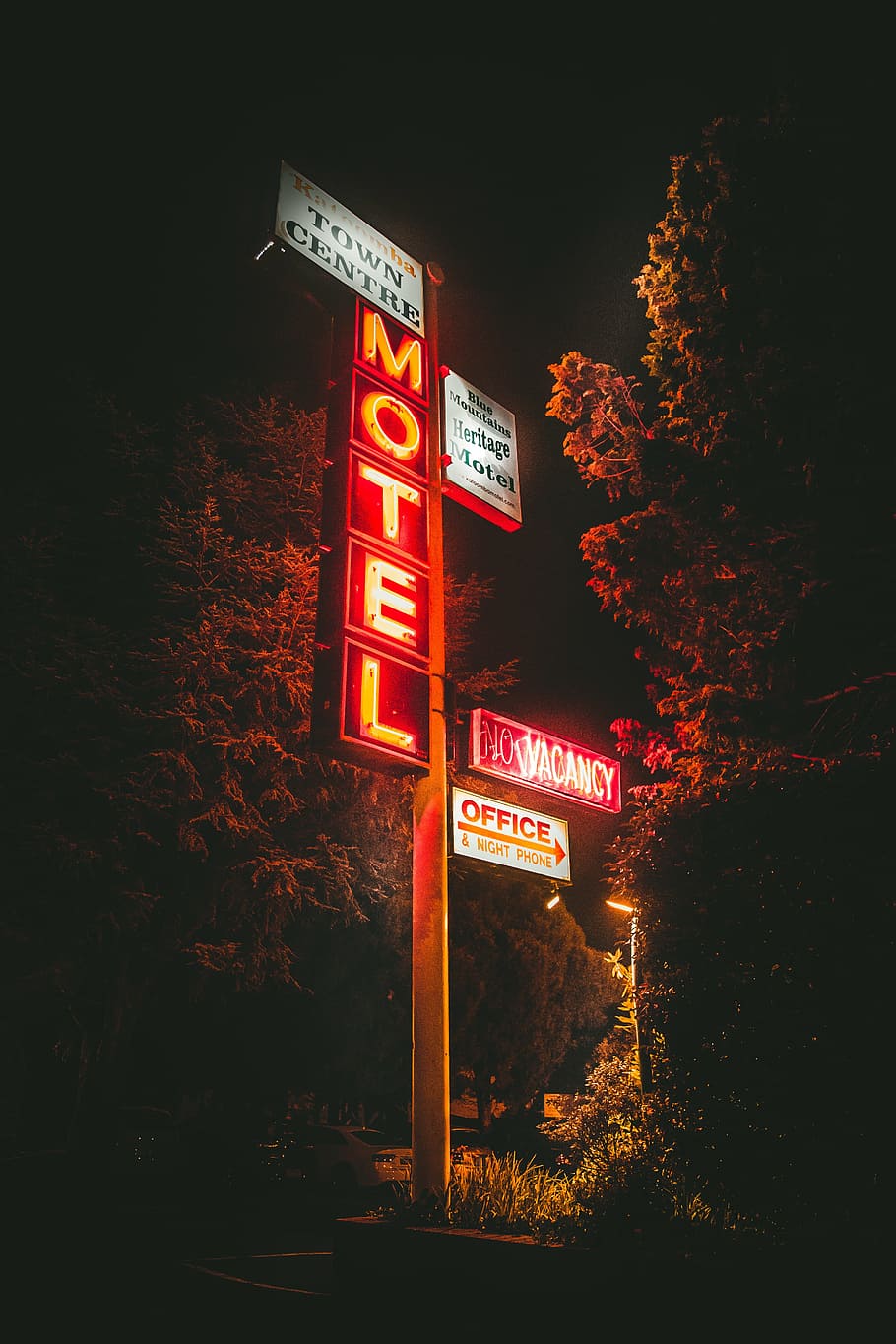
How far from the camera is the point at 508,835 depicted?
9.55 meters

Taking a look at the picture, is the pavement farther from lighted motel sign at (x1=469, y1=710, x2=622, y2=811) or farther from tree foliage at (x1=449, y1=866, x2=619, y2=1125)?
tree foliage at (x1=449, y1=866, x2=619, y2=1125)

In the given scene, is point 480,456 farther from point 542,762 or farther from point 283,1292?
point 283,1292

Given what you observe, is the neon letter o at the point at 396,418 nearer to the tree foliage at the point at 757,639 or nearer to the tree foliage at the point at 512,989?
the tree foliage at the point at 757,639

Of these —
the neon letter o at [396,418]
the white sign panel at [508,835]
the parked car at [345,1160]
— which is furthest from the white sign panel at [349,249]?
the parked car at [345,1160]

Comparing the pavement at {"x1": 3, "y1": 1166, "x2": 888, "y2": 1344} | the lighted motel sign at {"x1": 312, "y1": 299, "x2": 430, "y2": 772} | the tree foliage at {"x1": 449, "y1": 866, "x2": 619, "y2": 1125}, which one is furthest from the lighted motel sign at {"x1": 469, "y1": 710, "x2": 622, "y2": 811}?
the tree foliage at {"x1": 449, "y1": 866, "x2": 619, "y2": 1125}

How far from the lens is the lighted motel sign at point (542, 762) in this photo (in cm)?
1011

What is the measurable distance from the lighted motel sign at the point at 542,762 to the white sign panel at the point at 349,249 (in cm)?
534

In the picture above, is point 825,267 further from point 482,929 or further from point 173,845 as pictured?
point 482,929

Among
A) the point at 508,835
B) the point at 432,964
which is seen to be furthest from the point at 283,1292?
the point at 508,835

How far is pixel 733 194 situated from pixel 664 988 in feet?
30.2

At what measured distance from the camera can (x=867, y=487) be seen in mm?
9578

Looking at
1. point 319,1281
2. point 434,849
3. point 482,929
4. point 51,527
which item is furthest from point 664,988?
point 482,929

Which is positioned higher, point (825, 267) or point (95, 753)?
point (825, 267)

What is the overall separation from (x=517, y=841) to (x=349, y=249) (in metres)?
7.64
